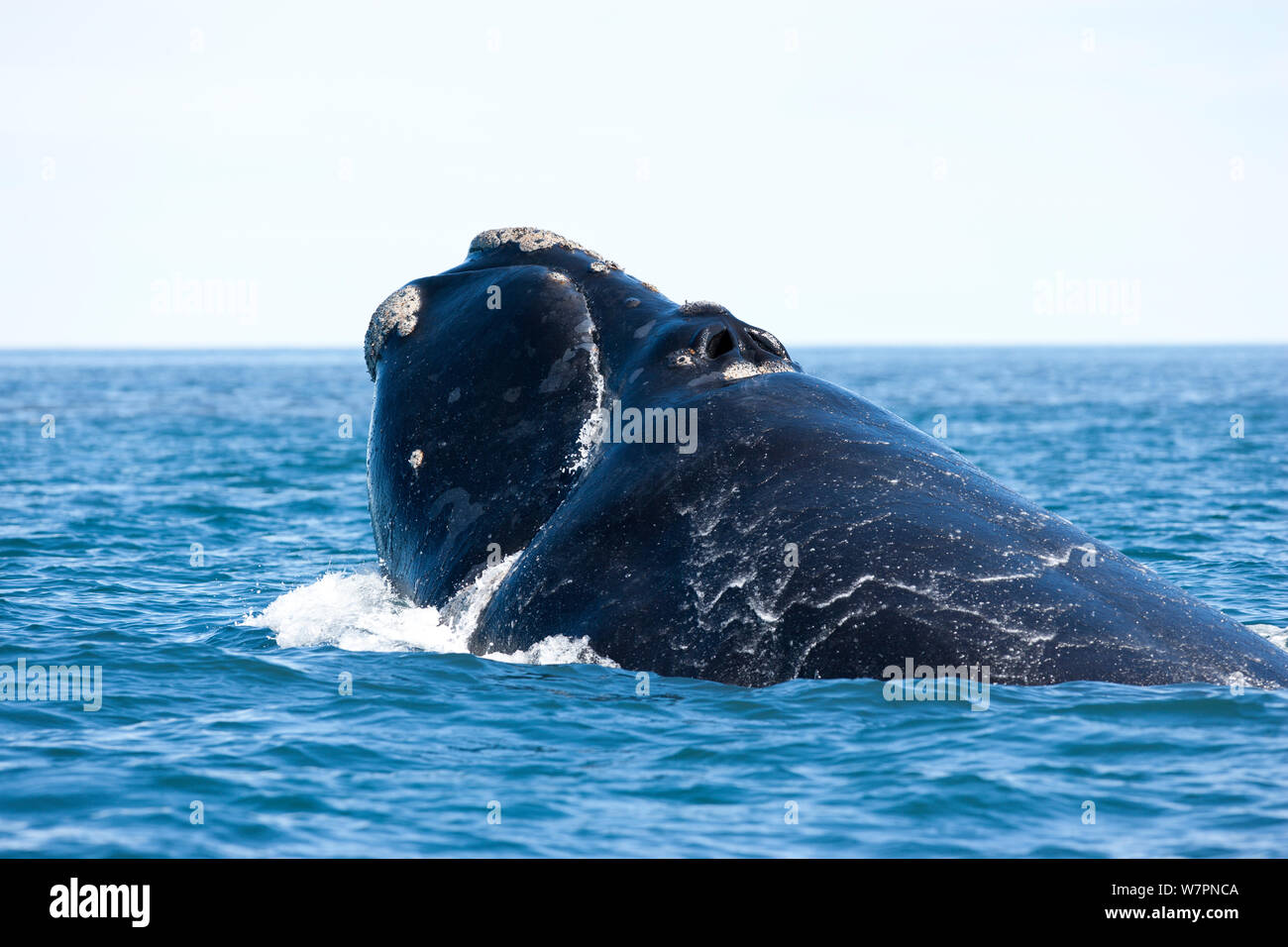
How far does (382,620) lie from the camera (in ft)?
35.8

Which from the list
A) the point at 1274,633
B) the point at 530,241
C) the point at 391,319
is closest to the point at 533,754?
the point at 391,319

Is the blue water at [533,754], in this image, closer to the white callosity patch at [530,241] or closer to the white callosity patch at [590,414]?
the white callosity patch at [590,414]

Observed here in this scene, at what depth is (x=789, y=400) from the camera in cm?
907

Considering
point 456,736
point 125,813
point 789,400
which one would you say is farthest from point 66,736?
point 789,400

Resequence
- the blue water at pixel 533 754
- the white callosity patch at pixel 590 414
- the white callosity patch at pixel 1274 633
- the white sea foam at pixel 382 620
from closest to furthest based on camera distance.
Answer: the blue water at pixel 533 754 → the white sea foam at pixel 382 620 → the white callosity patch at pixel 590 414 → the white callosity patch at pixel 1274 633

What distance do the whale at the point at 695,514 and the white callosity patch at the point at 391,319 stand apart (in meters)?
0.02

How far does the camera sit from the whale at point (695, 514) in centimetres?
Answer: 779

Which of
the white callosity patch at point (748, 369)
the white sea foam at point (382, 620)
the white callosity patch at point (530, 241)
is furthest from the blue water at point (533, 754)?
the white callosity patch at point (530, 241)

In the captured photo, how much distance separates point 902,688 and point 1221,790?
171cm

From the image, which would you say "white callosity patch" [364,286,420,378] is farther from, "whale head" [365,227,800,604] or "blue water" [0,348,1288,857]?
"blue water" [0,348,1288,857]

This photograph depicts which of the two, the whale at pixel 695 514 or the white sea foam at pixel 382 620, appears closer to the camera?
the whale at pixel 695 514

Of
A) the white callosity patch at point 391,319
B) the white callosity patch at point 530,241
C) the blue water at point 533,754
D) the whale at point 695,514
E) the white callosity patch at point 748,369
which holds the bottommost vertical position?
the blue water at point 533,754

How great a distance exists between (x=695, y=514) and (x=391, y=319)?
3.38 m

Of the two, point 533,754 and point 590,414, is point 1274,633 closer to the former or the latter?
point 590,414
